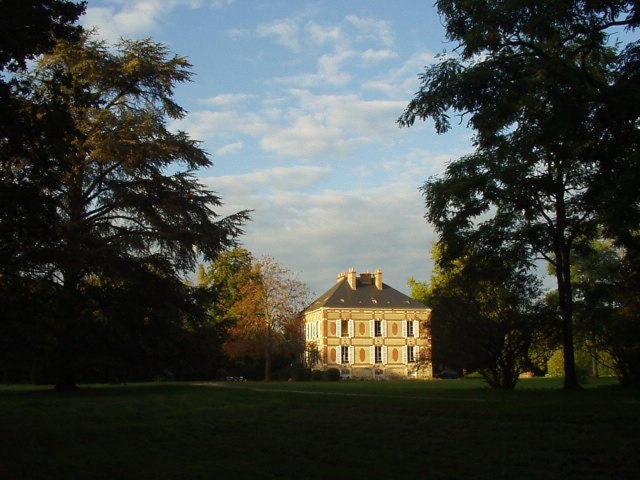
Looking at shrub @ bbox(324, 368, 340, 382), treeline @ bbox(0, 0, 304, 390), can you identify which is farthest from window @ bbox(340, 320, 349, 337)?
treeline @ bbox(0, 0, 304, 390)

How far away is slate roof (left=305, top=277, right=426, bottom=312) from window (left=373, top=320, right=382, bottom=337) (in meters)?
1.55

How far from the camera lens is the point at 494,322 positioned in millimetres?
26359

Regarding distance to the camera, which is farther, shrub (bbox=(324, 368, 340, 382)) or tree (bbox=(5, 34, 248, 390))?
shrub (bbox=(324, 368, 340, 382))

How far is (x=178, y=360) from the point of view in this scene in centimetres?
2916

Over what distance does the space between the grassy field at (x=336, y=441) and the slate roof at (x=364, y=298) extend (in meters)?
58.0

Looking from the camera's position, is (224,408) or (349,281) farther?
(349,281)

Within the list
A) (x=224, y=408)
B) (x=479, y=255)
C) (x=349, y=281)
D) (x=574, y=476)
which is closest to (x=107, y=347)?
(x=224, y=408)

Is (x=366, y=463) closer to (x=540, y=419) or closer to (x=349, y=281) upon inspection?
(x=540, y=419)

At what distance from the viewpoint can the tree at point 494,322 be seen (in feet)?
85.0

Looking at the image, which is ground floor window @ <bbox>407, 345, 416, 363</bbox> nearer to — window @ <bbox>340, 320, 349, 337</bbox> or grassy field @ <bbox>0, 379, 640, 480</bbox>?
window @ <bbox>340, 320, 349, 337</bbox>

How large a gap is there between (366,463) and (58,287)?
1971 centimetres

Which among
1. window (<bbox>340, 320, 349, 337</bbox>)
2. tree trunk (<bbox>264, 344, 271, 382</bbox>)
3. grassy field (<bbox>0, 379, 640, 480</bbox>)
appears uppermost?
window (<bbox>340, 320, 349, 337</bbox>)

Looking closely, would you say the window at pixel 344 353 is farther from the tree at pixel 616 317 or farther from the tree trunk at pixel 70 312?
the tree at pixel 616 317

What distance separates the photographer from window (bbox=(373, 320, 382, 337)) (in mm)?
74188
